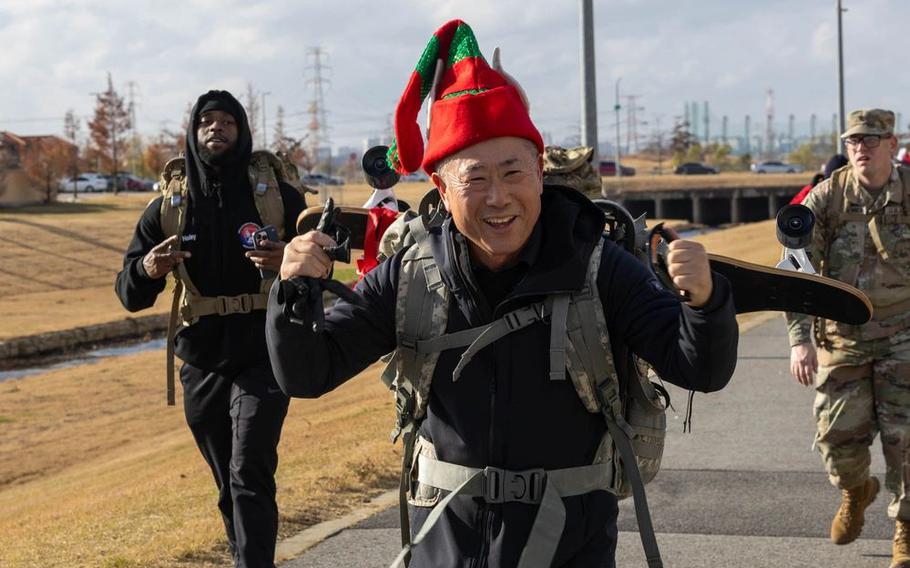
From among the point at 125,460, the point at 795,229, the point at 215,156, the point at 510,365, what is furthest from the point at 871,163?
the point at 125,460

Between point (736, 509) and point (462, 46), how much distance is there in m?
4.37

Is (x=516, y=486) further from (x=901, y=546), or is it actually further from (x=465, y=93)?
(x=901, y=546)

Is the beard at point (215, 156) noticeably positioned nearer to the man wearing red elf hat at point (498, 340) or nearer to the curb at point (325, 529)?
the curb at point (325, 529)

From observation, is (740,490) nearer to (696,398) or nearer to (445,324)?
(696,398)

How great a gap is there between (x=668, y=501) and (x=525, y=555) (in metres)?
4.46

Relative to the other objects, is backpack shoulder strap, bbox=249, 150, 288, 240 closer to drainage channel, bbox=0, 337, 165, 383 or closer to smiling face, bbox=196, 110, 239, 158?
smiling face, bbox=196, 110, 239, 158

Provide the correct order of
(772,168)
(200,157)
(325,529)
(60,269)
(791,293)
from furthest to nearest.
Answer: (772,168) < (60,269) < (325,529) < (200,157) < (791,293)

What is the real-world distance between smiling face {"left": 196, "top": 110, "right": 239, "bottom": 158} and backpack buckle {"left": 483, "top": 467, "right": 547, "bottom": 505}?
3184 millimetres

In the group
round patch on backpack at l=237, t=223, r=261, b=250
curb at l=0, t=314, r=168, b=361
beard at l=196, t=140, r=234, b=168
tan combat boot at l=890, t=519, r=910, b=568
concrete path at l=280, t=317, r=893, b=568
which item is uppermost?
beard at l=196, t=140, r=234, b=168

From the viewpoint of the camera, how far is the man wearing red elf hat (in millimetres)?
3209

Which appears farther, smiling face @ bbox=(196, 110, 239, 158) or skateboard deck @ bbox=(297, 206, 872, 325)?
smiling face @ bbox=(196, 110, 239, 158)

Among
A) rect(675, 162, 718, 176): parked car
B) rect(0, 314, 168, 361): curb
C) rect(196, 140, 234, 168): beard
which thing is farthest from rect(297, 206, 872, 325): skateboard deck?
rect(675, 162, 718, 176): parked car

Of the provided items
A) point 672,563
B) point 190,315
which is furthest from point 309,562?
point 672,563

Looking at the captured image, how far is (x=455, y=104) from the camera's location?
11.1 ft
